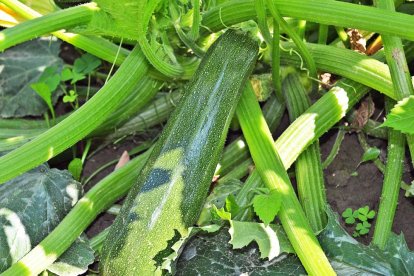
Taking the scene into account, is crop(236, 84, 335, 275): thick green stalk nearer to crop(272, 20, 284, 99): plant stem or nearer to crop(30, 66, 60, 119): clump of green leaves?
crop(272, 20, 284, 99): plant stem

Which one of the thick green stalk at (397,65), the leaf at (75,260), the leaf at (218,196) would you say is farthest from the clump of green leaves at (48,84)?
the thick green stalk at (397,65)

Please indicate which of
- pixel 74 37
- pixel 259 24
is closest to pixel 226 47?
pixel 259 24

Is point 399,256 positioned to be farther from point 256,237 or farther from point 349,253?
point 256,237

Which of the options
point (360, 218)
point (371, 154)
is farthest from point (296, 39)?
point (360, 218)

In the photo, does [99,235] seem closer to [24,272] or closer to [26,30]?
[24,272]

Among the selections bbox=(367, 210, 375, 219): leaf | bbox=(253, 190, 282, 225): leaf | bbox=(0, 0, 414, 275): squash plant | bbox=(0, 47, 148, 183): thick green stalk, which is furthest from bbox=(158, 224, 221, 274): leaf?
bbox=(367, 210, 375, 219): leaf

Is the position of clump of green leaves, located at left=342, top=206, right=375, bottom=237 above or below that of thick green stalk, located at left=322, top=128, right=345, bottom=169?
below
